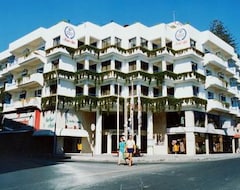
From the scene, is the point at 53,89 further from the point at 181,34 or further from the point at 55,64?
the point at 181,34

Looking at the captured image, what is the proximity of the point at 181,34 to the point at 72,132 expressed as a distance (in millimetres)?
19491

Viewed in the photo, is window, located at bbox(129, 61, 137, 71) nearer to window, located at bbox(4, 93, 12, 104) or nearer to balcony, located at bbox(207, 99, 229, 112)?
balcony, located at bbox(207, 99, 229, 112)

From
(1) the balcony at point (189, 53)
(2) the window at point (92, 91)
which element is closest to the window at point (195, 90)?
(1) the balcony at point (189, 53)

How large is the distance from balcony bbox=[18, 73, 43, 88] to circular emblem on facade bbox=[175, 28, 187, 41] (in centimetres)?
1919

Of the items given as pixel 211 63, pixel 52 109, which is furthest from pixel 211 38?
pixel 52 109

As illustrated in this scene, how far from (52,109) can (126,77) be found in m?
10.2

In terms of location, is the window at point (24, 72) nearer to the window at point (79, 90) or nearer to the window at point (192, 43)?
the window at point (79, 90)

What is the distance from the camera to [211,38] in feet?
140

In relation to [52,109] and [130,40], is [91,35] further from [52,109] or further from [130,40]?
[52,109]

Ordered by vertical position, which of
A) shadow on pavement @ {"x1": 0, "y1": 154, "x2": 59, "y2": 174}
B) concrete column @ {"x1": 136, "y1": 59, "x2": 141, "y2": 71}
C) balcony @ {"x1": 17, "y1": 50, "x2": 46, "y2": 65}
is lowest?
shadow on pavement @ {"x1": 0, "y1": 154, "x2": 59, "y2": 174}

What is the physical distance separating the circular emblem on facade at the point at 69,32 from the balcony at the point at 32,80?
20.9ft

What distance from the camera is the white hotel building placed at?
3644 cm

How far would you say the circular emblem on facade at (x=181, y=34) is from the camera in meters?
39.2

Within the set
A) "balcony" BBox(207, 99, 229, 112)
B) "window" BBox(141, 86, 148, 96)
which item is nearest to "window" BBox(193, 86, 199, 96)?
"balcony" BBox(207, 99, 229, 112)
